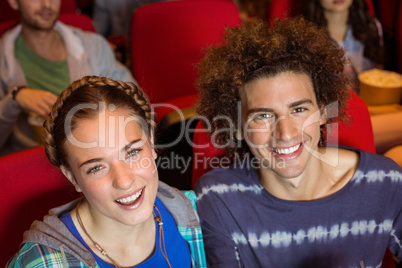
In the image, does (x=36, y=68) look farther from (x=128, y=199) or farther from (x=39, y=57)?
(x=128, y=199)

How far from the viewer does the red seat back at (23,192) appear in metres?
1.20

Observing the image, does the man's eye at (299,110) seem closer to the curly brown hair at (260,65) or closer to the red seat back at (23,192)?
the curly brown hair at (260,65)

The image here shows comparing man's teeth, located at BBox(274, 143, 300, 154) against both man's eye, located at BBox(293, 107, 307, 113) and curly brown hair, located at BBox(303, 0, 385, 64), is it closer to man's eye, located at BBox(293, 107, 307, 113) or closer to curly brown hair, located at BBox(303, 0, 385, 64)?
man's eye, located at BBox(293, 107, 307, 113)

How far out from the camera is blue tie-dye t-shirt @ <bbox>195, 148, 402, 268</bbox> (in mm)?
1286

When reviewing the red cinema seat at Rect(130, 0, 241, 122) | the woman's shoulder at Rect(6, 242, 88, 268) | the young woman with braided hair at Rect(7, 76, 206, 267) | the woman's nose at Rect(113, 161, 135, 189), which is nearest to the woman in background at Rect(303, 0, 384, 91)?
the red cinema seat at Rect(130, 0, 241, 122)

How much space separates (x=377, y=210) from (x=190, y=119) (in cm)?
74

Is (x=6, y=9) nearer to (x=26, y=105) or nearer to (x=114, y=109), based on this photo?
(x=26, y=105)

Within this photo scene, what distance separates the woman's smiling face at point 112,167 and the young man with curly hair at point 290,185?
27 cm

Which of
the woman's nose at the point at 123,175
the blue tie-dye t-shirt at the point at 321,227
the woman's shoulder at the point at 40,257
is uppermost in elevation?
the woman's nose at the point at 123,175

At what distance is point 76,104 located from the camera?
1.08 m

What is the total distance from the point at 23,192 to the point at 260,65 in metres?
0.74

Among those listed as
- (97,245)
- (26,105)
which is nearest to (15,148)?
(26,105)

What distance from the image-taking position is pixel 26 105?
1.90 metres

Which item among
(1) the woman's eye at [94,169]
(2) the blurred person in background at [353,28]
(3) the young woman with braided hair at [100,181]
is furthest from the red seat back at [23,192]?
(2) the blurred person in background at [353,28]
